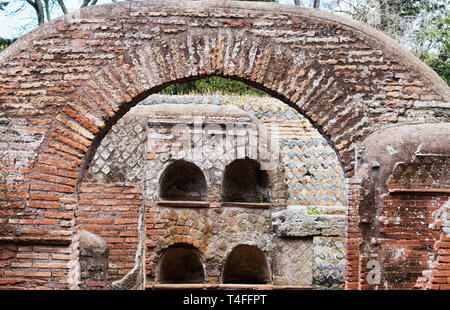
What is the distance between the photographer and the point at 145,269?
7508 mm

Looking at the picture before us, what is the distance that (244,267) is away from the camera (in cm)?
888

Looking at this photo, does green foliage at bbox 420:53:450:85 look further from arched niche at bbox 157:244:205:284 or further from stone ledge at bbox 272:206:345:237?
arched niche at bbox 157:244:205:284

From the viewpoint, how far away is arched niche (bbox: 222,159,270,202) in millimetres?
8703

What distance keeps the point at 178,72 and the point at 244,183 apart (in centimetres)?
507

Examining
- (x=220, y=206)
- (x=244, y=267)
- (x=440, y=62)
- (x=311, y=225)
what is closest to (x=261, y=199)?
(x=220, y=206)

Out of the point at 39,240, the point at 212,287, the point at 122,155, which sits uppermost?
the point at 122,155

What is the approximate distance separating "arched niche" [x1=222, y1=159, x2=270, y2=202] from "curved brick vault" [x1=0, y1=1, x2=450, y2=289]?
176 inches

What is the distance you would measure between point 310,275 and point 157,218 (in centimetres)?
305

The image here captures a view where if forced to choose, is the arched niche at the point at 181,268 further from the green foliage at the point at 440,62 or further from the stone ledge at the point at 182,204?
the green foliage at the point at 440,62

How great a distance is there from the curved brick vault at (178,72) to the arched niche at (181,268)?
4.27 metres

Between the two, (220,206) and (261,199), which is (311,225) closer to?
(261,199)

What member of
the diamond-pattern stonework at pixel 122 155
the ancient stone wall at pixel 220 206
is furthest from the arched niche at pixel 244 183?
the diamond-pattern stonework at pixel 122 155

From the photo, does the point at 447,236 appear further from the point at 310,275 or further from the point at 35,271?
the point at 310,275
